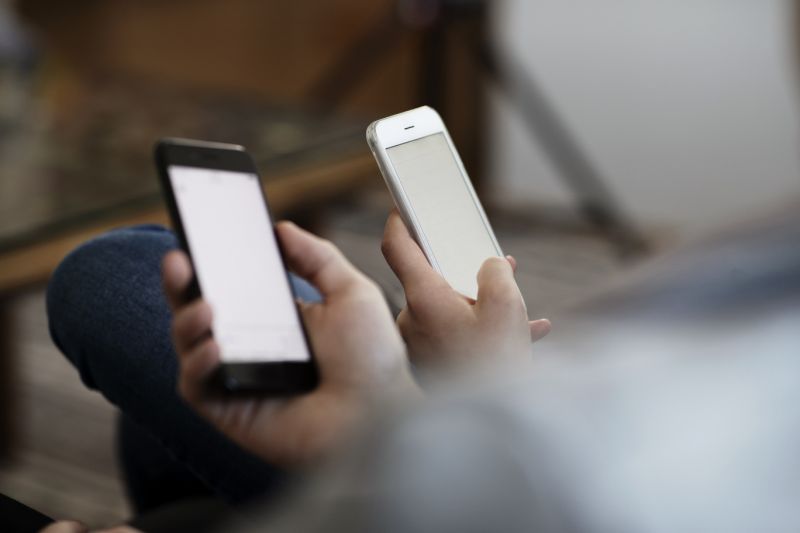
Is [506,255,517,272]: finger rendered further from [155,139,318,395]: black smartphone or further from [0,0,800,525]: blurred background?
[0,0,800,525]: blurred background

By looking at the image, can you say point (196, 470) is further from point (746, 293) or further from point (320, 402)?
point (746, 293)

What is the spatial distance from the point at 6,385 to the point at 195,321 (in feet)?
3.52

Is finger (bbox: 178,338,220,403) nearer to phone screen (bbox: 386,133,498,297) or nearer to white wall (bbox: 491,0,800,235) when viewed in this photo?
phone screen (bbox: 386,133,498,297)

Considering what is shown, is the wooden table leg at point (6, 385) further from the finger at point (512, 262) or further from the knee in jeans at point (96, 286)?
the finger at point (512, 262)

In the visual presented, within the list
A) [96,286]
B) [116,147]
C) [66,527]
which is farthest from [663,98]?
[66,527]

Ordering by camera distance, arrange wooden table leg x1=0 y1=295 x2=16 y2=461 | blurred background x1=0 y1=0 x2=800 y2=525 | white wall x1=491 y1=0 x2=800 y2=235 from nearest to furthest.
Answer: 1. blurred background x1=0 y1=0 x2=800 y2=525
2. wooden table leg x1=0 y1=295 x2=16 y2=461
3. white wall x1=491 y1=0 x2=800 y2=235

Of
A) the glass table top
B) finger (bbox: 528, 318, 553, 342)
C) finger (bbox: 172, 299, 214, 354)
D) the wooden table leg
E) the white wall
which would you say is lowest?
the white wall

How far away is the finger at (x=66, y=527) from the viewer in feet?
1.05

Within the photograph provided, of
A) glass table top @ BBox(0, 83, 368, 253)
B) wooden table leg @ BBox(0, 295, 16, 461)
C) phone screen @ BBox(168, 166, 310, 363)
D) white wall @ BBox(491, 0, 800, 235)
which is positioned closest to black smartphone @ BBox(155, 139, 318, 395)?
phone screen @ BBox(168, 166, 310, 363)

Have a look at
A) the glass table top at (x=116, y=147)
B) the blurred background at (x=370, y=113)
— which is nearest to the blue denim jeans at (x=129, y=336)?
the blurred background at (x=370, y=113)

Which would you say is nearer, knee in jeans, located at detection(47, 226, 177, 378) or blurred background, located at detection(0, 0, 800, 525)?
knee in jeans, located at detection(47, 226, 177, 378)

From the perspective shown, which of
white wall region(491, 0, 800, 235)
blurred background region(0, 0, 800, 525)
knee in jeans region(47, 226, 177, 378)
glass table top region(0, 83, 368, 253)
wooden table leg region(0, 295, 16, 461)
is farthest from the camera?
white wall region(491, 0, 800, 235)

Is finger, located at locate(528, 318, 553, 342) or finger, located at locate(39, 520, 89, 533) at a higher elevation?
finger, located at locate(528, 318, 553, 342)

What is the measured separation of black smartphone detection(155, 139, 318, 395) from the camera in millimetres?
324
